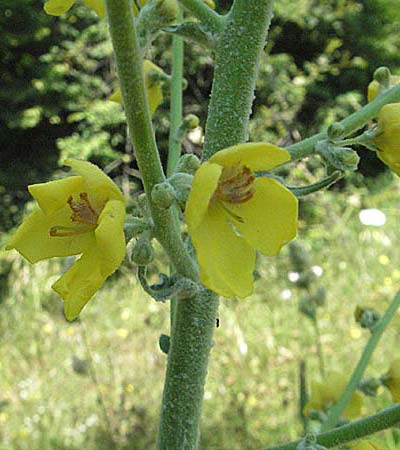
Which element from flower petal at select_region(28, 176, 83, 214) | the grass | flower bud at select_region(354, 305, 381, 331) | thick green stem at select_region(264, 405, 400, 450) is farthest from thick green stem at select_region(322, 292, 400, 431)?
the grass

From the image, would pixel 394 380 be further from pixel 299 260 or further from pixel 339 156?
pixel 299 260

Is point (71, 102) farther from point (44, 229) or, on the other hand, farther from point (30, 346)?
point (44, 229)

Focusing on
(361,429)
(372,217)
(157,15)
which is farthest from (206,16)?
(372,217)

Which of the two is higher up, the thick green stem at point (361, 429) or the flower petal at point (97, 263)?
the flower petal at point (97, 263)

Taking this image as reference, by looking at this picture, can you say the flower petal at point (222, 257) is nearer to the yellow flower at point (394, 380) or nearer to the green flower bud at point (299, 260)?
the yellow flower at point (394, 380)

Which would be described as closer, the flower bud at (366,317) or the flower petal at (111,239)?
the flower petal at (111,239)

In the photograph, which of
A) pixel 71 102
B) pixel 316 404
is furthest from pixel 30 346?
pixel 316 404

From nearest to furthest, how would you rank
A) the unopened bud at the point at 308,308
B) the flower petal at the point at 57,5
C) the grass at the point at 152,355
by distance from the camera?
the flower petal at the point at 57,5, the unopened bud at the point at 308,308, the grass at the point at 152,355

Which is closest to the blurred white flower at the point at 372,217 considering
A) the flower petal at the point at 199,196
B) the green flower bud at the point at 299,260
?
the green flower bud at the point at 299,260
